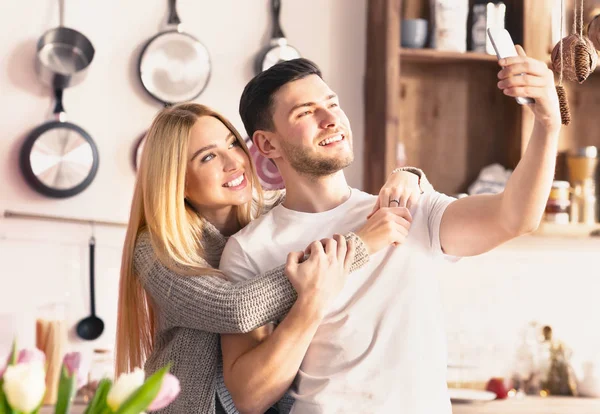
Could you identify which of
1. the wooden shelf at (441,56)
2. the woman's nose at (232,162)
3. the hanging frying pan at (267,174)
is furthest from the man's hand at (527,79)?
the hanging frying pan at (267,174)

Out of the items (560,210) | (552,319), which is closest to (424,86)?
(560,210)

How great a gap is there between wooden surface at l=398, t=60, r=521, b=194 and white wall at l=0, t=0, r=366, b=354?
7.5 inches

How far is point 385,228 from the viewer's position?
1688 mm

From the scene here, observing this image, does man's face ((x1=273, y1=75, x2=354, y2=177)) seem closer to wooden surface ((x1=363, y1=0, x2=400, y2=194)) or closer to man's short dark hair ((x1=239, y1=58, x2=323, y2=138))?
man's short dark hair ((x1=239, y1=58, x2=323, y2=138))

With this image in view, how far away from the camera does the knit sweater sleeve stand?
168 cm

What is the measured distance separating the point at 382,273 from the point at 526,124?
1.55 metres

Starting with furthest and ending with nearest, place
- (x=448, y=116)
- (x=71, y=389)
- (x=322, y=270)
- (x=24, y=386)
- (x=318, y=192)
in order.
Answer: (x=448, y=116) < (x=318, y=192) < (x=322, y=270) < (x=71, y=389) < (x=24, y=386)

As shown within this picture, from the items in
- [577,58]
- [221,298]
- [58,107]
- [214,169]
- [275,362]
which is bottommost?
[275,362]

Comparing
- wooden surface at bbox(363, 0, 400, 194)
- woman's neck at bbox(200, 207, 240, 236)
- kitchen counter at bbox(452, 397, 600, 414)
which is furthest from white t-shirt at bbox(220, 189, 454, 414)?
wooden surface at bbox(363, 0, 400, 194)

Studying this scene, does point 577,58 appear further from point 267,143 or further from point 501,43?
point 267,143

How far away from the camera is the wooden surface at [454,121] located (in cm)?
330

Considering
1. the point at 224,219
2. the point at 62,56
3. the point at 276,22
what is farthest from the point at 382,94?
the point at 224,219

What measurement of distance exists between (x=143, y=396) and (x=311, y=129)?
89 cm

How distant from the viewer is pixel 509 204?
61.4 inches
